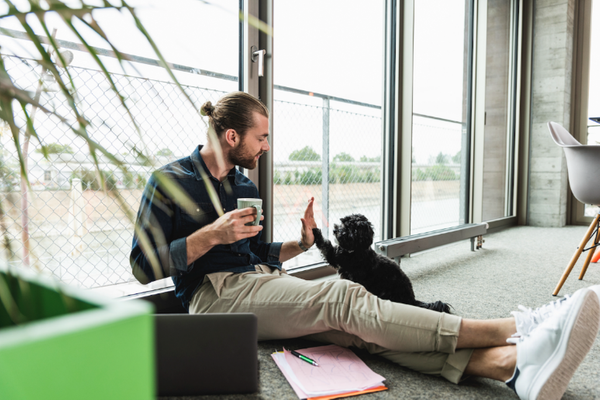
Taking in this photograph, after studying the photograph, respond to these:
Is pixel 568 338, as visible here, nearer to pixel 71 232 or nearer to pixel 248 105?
pixel 248 105

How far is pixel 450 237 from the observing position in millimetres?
2789

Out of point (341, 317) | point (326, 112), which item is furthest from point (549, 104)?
point (341, 317)

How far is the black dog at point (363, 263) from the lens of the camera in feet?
5.25

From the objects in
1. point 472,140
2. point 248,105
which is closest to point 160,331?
point 248,105

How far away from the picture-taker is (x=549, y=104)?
4.59 m

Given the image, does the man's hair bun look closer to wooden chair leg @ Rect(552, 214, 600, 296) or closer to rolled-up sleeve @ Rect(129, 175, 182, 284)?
rolled-up sleeve @ Rect(129, 175, 182, 284)

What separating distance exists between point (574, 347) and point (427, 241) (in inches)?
64.9

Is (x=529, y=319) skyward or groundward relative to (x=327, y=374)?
skyward

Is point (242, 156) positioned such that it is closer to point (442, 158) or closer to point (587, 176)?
point (587, 176)

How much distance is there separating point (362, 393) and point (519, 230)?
3.93 m

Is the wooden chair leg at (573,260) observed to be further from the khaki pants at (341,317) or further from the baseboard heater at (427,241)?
the khaki pants at (341,317)

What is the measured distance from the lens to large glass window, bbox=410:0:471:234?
3.06 metres

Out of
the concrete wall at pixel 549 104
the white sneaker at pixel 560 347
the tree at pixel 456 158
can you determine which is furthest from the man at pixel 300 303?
the concrete wall at pixel 549 104

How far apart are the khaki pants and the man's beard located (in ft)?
Answer: 1.36
